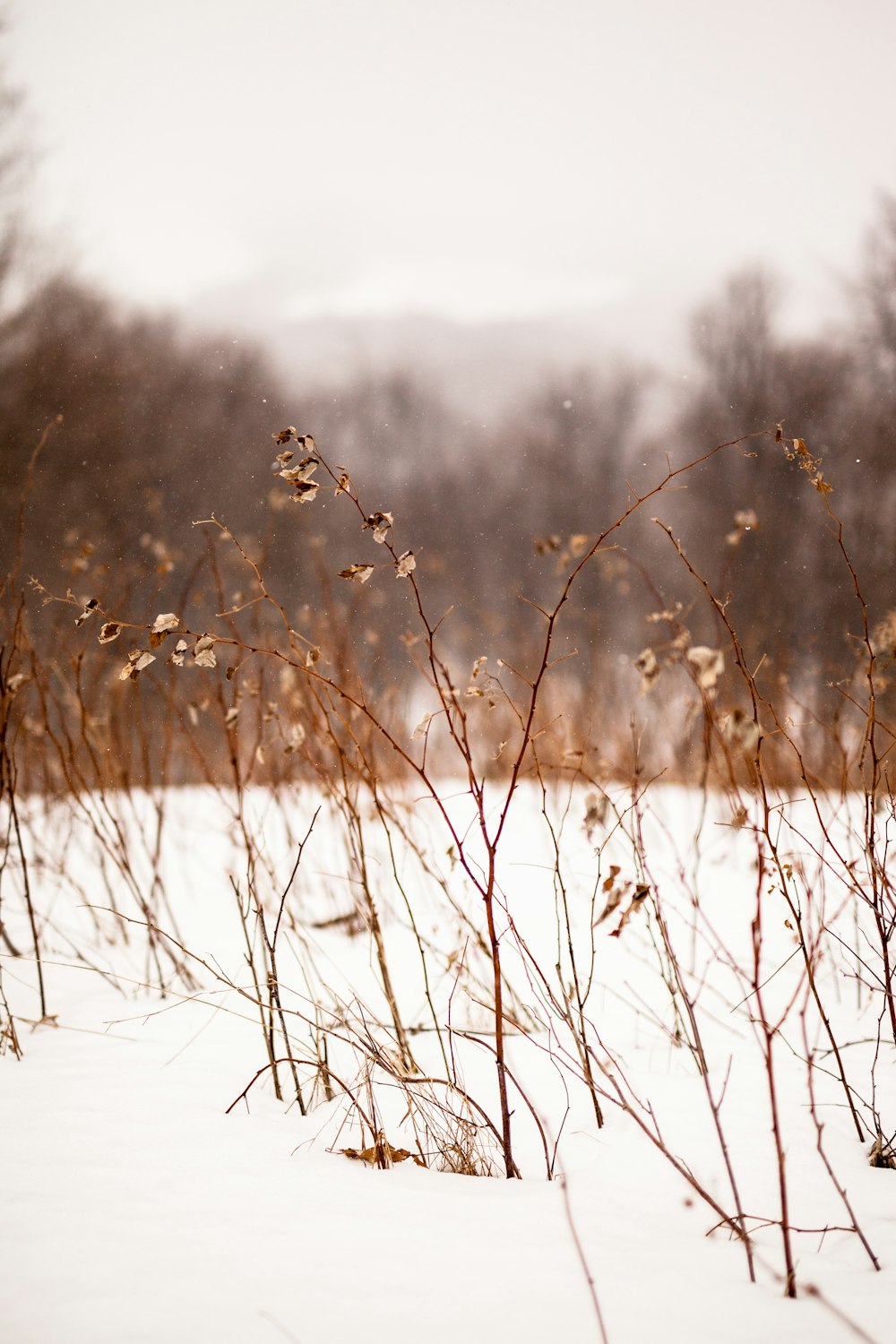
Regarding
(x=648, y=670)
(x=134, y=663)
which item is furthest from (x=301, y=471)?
(x=648, y=670)

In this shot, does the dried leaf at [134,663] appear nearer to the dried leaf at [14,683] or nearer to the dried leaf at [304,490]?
the dried leaf at [304,490]

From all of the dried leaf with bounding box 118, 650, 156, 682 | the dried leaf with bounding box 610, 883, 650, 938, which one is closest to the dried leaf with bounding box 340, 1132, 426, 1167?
the dried leaf with bounding box 610, 883, 650, 938

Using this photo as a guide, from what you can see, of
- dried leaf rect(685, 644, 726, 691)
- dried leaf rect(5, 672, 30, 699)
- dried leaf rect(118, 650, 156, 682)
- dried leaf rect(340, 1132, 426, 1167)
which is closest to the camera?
dried leaf rect(685, 644, 726, 691)

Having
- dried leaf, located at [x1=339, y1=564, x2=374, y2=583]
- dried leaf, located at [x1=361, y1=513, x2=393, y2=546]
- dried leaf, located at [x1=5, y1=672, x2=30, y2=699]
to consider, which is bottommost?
dried leaf, located at [x1=5, y1=672, x2=30, y2=699]

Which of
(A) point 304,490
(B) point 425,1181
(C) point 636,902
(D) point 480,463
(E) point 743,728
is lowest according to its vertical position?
(B) point 425,1181

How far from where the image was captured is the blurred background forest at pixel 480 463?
19.9ft

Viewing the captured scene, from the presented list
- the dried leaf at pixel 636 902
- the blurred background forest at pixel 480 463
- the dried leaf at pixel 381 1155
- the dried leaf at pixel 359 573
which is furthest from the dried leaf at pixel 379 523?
the blurred background forest at pixel 480 463

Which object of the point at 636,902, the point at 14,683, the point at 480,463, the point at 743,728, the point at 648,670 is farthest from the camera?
the point at 480,463

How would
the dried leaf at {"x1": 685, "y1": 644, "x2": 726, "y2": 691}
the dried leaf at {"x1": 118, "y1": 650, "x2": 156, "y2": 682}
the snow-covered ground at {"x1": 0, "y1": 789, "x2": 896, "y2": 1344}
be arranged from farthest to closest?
the dried leaf at {"x1": 118, "y1": 650, "x2": 156, "y2": 682}
the snow-covered ground at {"x1": 0, "y1": 789, "x2": 896, "y2": 1344}
the dried leaf at {"x1": 685, "y1": 644, "x2": 726, "y2": 691}

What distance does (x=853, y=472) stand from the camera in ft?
19.7

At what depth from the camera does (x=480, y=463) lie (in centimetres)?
881

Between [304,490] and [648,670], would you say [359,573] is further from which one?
[648,670]

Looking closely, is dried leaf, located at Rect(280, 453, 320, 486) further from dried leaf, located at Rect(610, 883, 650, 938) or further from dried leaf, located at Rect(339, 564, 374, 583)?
dried leaf, located at Rect(610, 883, 650, 938)

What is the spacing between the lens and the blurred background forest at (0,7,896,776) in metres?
6.05
